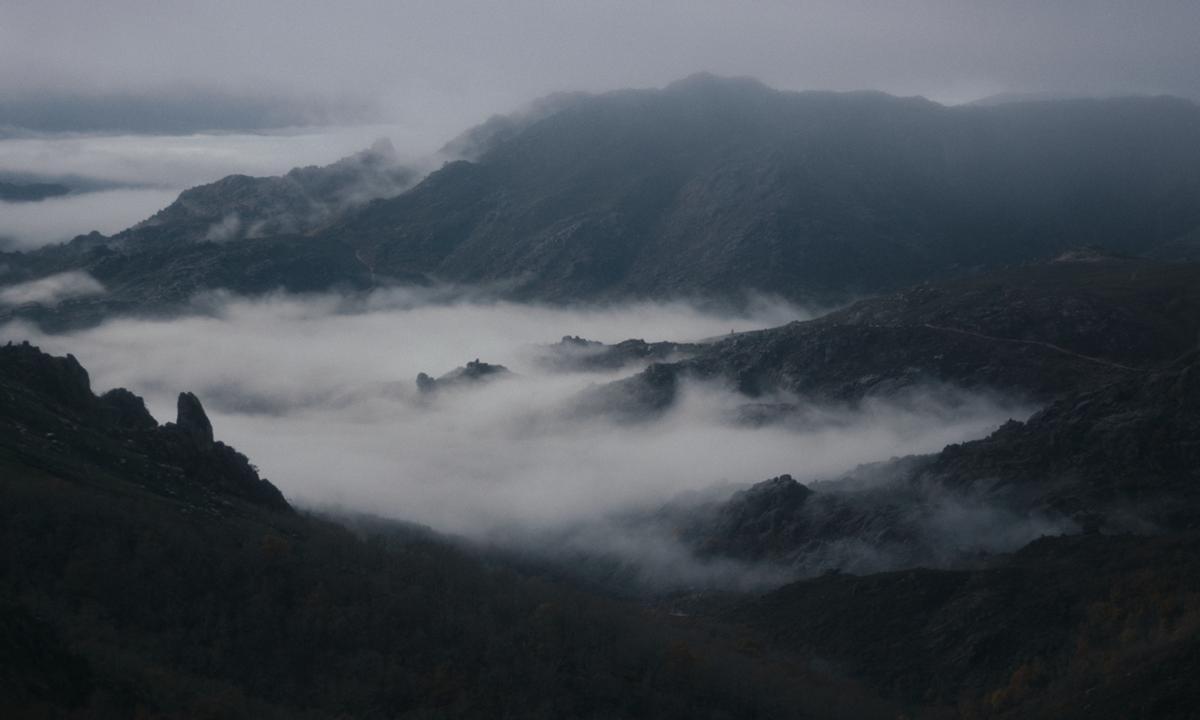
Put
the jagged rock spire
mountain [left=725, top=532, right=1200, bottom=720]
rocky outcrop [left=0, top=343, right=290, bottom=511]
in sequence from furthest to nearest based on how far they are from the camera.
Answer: the jagged rock spire
rocky outcrop [left=0, top=343, right=290, bottom=511]
mountain [left=725, top=532, right=1200, bottom=720]

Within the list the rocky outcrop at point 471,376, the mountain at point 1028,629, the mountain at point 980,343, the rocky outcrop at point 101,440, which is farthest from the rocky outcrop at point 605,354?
the rocky outcrop at point 101,440

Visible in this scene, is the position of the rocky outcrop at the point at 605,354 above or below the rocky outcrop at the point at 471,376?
above

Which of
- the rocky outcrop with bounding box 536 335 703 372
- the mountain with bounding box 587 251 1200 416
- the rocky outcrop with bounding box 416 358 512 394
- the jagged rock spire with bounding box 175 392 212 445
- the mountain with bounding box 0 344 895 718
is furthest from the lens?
the rocky outcrop with bounding box 416 358 512 394

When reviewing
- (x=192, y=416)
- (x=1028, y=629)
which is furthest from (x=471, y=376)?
(x=1028, y=629)

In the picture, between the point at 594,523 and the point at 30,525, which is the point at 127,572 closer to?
the point at 30,525

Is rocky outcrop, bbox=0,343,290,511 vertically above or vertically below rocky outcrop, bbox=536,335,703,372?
below

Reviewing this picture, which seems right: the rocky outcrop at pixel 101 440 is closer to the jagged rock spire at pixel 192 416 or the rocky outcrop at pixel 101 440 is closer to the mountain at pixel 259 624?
the mountain at pixel 259 624

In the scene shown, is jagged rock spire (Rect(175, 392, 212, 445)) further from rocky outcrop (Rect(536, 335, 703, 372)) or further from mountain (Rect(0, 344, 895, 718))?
rocky outcrop (Rect(536, 335, 703, 372))

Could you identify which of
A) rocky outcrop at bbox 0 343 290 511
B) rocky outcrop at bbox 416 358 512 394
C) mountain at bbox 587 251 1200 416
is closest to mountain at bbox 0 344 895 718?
rocky outcrop at bbox 0 343 290 511

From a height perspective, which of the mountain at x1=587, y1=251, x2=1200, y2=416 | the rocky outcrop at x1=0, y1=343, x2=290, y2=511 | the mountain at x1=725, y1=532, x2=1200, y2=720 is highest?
the mountain at x1=587, y1=251, x2=1200, y2=416
